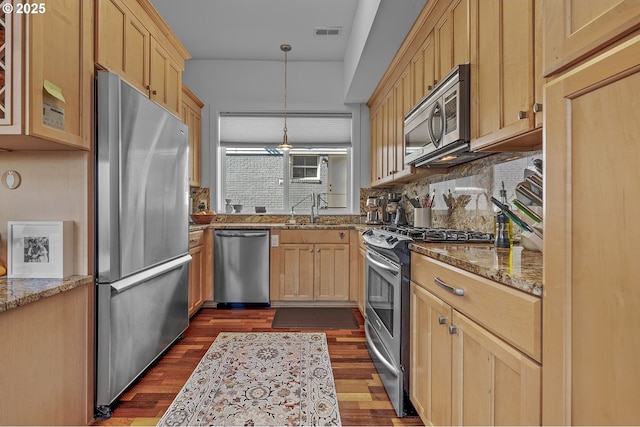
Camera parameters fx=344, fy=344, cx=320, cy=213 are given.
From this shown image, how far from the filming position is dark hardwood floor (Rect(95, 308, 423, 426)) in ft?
5.83

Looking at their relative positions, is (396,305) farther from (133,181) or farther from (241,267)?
(241,267)

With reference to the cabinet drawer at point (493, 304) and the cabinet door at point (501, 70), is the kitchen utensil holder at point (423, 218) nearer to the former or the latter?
the cabinet door at point (501, 70)

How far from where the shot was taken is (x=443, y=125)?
6.35ft

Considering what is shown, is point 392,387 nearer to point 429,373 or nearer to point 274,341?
point 429,373

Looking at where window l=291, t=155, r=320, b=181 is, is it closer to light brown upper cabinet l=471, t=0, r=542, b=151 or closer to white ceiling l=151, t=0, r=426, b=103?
white ceiling l=151, t=0, r=426, b=103

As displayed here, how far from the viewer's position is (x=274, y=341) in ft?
9.13

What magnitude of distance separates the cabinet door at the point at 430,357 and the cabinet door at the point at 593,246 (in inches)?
23.0

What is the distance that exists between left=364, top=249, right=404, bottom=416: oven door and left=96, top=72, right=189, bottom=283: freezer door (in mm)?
1437

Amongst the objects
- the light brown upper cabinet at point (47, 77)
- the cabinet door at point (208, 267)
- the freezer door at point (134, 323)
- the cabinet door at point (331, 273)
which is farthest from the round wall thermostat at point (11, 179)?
the cabinet door at point (331, 273)

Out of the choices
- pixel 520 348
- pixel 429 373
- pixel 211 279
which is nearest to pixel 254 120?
pixel 211 279

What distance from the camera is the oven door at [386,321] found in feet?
5.92

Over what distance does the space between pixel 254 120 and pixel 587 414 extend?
4299 millimetres

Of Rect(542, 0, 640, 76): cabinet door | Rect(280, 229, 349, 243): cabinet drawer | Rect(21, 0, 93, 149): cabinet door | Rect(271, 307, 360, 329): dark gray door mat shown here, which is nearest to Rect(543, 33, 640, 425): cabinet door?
Rect(542, 0, 640, 76): cabinet door

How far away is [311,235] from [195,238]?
120 cm
